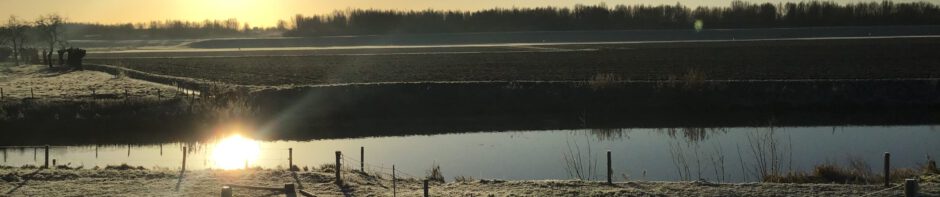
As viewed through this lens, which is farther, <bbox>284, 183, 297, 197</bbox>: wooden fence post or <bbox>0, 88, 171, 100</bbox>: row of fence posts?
<bbox>0, 88, 171, 100</bbox>: row of fence posts

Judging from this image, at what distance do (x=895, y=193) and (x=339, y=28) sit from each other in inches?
4797

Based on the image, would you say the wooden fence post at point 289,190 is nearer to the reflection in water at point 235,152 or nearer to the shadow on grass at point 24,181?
the shadow on grass at point 24,181

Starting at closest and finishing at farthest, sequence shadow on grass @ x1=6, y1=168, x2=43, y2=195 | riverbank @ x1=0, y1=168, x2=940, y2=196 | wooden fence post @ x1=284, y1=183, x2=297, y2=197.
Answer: wooden fence post @ x1=284, y1=183, x2=297, y2=197
riverbank @ x1=0, y1=168, x2=940, y2=196
shadow on grass @ x1=6, y1=168, x2=43, y2=195

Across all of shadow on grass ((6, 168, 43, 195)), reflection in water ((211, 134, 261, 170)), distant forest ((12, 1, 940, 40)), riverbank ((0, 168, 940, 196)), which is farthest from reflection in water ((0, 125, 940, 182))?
distant forest ((12, 1, 940, 40))

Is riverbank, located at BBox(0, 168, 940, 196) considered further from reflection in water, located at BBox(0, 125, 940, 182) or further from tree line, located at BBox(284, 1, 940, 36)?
tree line, located at BBox(284, 1, 940, 36)

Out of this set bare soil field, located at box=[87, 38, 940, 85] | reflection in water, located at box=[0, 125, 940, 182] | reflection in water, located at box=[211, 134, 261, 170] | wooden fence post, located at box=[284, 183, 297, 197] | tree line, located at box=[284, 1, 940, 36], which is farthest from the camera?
tree line, located at box=[284, 1, 940, 36]

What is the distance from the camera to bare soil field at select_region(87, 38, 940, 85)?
4109 centimetres

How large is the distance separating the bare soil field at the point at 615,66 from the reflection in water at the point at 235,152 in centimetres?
1287

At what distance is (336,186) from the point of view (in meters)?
15.3

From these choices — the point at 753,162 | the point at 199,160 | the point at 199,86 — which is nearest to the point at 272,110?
the point at 199,86

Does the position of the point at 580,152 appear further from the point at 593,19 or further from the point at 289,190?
the point at 593,19

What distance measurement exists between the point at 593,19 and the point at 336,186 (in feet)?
353

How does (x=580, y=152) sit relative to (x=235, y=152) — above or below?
above

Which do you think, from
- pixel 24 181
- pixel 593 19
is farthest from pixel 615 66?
pixel 593 19
